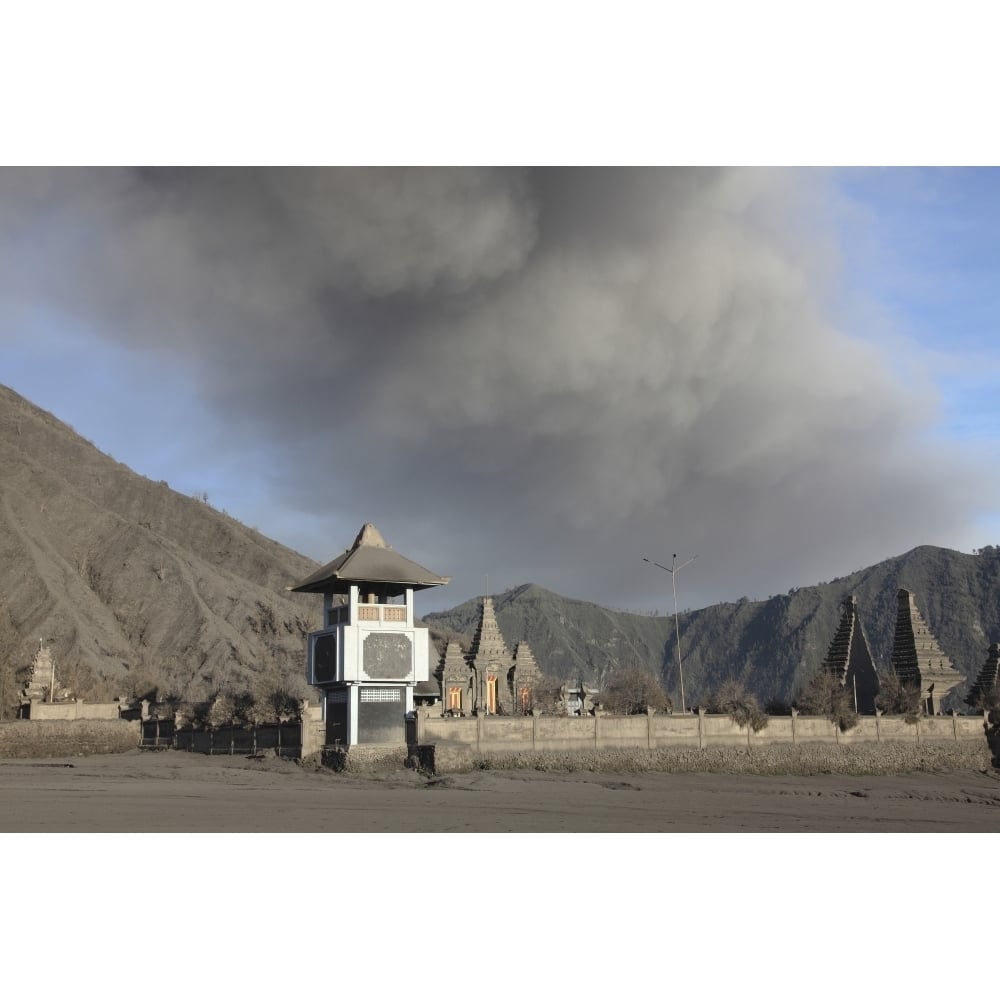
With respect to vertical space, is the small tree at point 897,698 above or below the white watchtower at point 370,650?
below

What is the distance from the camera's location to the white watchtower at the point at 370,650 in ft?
126

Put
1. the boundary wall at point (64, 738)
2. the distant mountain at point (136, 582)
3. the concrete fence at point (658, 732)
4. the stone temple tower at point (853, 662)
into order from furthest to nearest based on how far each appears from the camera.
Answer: the distant mountain at point (136, 582) < the stone temple tower at point (853, 662) < the boundary wall at point (64, 738) < the concrete fence at point (658, 732)

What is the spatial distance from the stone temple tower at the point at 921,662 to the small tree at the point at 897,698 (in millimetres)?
664

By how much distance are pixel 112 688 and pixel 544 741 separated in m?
42.8

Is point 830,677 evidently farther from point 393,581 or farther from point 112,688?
point 112,688

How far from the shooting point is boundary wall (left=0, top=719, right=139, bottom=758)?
4588 centimetres

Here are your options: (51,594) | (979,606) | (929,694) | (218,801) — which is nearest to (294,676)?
(51,594)

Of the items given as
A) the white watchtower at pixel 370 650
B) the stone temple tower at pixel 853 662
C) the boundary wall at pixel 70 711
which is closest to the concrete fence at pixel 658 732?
the white watchtower at pixel 370 650

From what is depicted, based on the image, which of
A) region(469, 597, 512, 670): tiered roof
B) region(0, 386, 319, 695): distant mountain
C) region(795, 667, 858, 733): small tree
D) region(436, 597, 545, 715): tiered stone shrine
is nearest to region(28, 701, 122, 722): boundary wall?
region(0, 386, 319, 695): distant mountain

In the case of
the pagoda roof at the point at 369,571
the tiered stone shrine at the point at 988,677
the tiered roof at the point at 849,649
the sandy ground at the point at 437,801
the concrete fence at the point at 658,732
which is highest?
the pagoda roof at the point at 369,571

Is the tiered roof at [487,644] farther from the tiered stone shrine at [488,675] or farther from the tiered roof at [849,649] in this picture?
the tiered roof at [849,649]

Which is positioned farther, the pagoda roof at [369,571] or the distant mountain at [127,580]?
the distant mountain at [127,580]

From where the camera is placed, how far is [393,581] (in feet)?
Answer: 130

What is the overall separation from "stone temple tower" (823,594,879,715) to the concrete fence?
340 inches
